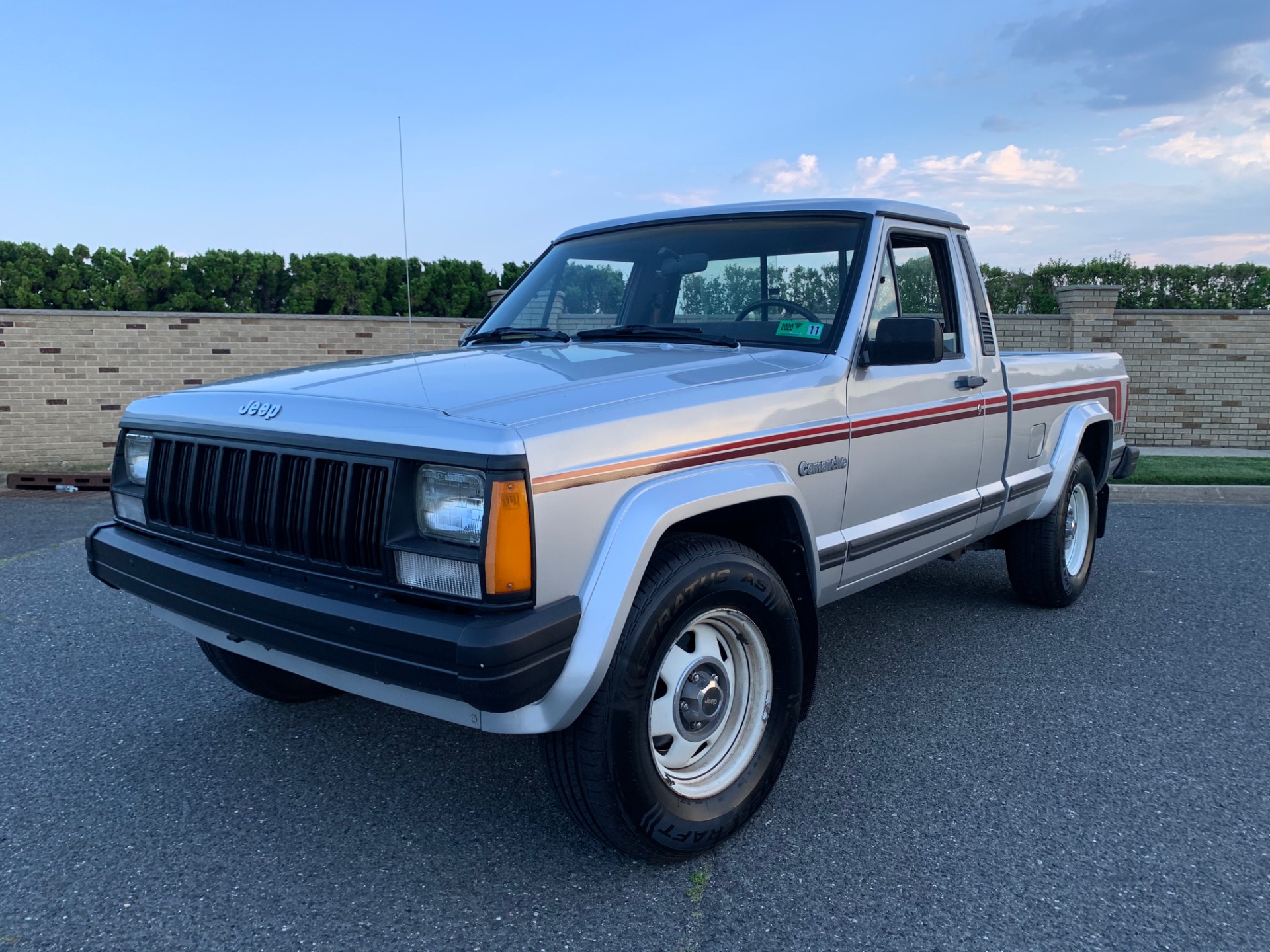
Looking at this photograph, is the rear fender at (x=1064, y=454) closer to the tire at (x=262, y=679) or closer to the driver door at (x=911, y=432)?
the driver door at (x=911, y=432)

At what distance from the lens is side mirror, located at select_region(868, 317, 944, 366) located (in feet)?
10.4

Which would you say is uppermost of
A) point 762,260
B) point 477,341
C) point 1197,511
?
point 762,260

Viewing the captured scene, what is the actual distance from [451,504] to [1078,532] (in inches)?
171

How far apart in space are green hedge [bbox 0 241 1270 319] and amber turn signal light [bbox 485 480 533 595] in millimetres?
11755

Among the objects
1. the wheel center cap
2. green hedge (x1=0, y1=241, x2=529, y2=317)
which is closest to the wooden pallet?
green hedge (x1=0, y1=241, x2=529, y2=317)

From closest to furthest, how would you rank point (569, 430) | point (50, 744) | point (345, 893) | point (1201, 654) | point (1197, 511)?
point (569, 430) → point (345, 893) → point (50, 744) → point (1201, 654) → point (1197, 511)

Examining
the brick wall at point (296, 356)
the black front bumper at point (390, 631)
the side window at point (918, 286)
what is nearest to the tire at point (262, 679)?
the black front bumper at point (390, 631)

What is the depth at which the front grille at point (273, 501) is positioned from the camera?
238 cm

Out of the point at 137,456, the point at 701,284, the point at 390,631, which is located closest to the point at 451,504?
the point at 390,631

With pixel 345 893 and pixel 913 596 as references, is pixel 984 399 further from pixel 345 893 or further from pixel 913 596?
pixel 345 893

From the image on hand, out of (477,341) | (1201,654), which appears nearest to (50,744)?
(477,341)

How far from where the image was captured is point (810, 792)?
3.11 meters

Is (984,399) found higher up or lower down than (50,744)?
higher up

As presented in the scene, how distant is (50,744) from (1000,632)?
429 centimetres
